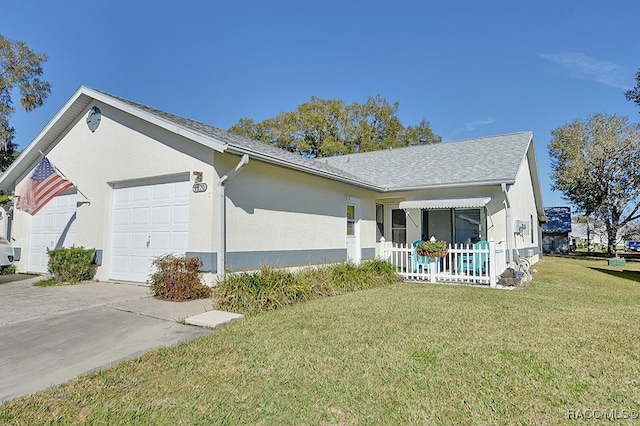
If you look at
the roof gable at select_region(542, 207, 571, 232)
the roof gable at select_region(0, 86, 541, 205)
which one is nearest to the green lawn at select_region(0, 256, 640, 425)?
the roof gable at select_region(0, 86, 541, 205)

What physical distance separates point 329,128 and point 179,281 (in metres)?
28.5

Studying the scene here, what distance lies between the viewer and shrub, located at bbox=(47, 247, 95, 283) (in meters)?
9.99

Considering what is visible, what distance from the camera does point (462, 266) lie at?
10906 mm

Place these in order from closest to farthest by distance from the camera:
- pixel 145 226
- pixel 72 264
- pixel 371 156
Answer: pixel 145 226, pixel 72 264, pixel 371 156

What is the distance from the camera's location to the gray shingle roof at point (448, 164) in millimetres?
12484

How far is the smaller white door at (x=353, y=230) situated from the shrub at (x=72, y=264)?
8.28 meters

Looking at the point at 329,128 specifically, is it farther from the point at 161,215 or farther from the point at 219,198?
the point at 219,198

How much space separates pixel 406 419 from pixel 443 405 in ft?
1.50

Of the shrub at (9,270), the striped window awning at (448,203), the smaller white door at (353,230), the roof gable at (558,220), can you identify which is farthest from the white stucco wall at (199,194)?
the roof gable at (558,220)

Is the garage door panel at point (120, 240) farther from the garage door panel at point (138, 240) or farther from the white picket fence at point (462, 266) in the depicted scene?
the white picket fence at point (462, 266)

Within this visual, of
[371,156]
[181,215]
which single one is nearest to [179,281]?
[181,215]

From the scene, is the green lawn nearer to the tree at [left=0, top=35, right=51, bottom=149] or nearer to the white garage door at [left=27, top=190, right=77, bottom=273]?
the white garage door at [left=27, top=190, right=77, bottom=273]

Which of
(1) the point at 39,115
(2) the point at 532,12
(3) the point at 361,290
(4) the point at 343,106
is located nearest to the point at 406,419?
(3) the point at 361,290

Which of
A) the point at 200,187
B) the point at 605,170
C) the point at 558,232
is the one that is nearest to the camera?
the point at 200,187
